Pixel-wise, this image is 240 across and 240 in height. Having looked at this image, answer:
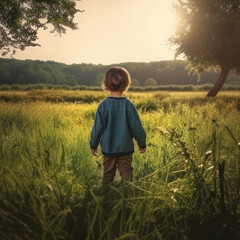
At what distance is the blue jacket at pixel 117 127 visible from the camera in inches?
107

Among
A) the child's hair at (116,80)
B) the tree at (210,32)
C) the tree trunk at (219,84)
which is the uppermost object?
the tree at (210,32)

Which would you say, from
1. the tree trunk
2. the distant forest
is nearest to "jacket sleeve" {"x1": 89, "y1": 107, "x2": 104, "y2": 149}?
the tree trunk

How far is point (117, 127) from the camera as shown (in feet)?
9.09

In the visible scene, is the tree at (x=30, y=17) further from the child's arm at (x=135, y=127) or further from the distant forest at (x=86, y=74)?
the distant forest at (x=86, y=74)

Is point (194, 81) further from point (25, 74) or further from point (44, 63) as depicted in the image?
point (25, 74)

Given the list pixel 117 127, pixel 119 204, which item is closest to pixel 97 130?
pixel 117 127

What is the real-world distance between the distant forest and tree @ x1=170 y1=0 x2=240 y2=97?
3295cm

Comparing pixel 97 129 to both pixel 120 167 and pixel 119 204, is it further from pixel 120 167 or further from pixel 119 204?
pixel 119 204

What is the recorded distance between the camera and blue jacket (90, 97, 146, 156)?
8.95 ft

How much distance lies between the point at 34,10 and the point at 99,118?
9.38m

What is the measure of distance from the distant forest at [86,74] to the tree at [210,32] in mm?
32952

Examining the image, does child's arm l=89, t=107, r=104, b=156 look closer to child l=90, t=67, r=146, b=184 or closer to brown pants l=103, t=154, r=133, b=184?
child l=90, t=67, r=146, b=184

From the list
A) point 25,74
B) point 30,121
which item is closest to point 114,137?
point 30,121

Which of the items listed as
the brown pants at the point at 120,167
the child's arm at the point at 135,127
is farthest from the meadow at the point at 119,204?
the child's arm at the point at 135,127
